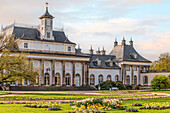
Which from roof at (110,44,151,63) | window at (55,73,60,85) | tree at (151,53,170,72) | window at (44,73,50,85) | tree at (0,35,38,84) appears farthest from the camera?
tree at (151,53,170,72)

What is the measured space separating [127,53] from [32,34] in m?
28.2

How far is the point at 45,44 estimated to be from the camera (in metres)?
60.4

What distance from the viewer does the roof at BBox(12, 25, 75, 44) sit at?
5897 centimetres

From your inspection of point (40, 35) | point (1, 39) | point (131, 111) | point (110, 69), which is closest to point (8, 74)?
point (1, 39)

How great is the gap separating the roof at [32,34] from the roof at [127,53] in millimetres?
17799

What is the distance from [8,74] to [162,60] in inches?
2475

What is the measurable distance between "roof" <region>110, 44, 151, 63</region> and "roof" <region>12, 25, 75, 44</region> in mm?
17799

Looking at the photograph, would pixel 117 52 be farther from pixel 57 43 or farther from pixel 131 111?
pixel 131 111

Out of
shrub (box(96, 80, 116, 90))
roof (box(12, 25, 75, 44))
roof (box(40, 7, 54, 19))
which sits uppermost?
roof (box(40, 7, 54, 19))

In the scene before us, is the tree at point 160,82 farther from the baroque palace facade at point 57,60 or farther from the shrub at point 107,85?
the baroque palace facade at point 57,60

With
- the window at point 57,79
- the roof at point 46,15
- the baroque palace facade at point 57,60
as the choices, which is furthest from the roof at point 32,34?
the window at point 57,79

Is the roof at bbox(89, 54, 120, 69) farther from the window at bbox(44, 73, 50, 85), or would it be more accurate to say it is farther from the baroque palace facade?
the window at bbox(44, 73, 50, 85)

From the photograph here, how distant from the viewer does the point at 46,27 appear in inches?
2434

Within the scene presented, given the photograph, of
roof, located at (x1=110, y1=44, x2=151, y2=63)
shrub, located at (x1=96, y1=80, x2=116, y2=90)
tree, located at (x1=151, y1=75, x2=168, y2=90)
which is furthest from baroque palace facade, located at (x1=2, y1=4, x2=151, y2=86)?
tree, located at (x1=151, y1=75, x2=168, y2=90)
